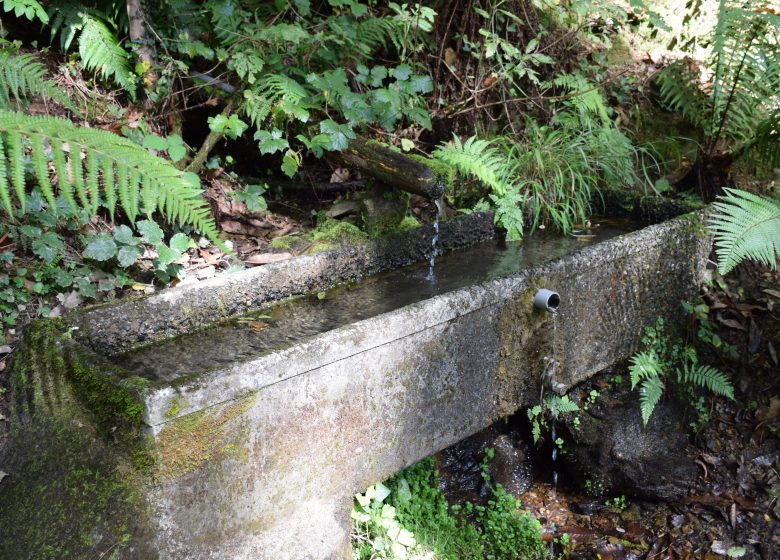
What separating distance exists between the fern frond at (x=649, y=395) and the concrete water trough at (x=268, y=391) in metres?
0.29

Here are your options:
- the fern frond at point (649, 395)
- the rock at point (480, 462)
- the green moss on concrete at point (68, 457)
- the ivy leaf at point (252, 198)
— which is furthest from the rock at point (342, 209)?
the fern frond at point (649, 395)

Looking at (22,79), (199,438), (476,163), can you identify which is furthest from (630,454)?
(22,79)

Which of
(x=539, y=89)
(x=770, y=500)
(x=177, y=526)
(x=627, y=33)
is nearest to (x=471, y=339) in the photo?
(x=177, y=526)

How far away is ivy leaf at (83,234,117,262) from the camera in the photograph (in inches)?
111

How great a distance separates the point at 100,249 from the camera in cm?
283

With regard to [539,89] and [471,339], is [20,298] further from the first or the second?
[539,89]

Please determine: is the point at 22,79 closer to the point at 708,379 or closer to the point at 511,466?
the point at 511,466

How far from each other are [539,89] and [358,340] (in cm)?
353

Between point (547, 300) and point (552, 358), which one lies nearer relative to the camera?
point (547, 300)

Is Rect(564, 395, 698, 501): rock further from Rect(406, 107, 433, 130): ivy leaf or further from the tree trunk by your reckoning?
the tree trunk

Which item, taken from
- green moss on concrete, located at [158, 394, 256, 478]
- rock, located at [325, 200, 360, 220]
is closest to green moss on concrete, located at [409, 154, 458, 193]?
rock, located at [325, 200, 360, 220]

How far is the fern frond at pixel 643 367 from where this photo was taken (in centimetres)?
347

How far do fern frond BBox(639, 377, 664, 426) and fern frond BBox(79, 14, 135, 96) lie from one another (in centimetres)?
328

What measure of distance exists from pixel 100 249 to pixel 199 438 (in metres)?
1.29
